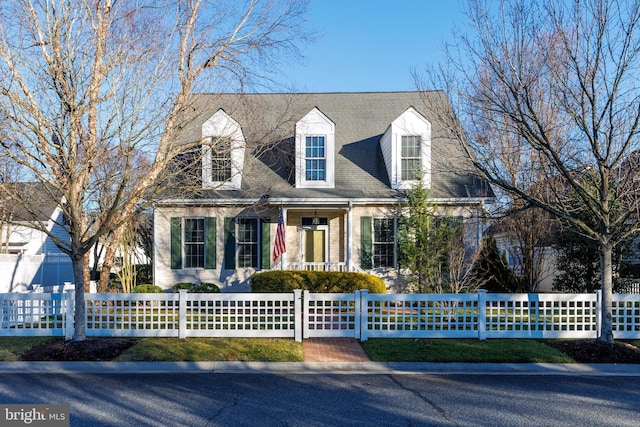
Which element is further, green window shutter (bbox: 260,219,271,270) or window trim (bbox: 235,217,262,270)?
window trim (bbox: 235,217,262,270)

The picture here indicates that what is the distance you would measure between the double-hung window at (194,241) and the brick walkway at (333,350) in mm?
7845

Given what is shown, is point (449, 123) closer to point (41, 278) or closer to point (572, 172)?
point (572, 172)

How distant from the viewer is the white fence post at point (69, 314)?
931 centimetres

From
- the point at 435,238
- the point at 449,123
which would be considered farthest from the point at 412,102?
the point at 449,123

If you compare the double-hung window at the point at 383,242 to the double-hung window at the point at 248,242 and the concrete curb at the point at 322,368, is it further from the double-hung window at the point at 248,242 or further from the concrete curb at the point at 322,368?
the concrete curb at the point at 322,368

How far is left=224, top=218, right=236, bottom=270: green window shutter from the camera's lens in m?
16.1

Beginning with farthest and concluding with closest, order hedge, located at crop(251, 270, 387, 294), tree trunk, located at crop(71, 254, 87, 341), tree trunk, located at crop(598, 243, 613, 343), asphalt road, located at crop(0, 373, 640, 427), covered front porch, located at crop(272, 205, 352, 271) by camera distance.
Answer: covered front porch, located at crop(272, 205, 352, 271) → hedge, located at crop(251, 270, 387, 294) → tree trunk, located at crop(71, 254, 87, 341) → tree trunk, located at crop(598, 243, 613, 343) → asphalt road, located at crop(0, 373, 640, 427)

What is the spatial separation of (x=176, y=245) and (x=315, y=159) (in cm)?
563

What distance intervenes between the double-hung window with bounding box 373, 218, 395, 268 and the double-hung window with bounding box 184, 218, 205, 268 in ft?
19.7

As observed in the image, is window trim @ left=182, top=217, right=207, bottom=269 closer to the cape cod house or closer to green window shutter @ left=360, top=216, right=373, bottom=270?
the cape cod house

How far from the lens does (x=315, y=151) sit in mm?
16172

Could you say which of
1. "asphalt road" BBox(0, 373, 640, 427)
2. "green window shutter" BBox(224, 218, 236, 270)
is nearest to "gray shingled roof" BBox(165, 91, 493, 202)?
"green window shutter" BBox(224, 218, 236, 270)

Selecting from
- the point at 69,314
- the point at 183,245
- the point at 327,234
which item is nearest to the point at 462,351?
the point at 69,314

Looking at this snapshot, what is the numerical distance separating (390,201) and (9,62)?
36.0 feet
